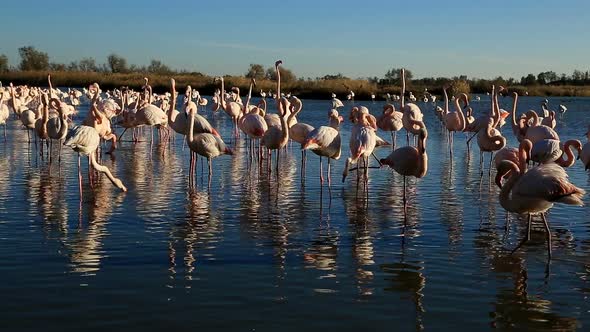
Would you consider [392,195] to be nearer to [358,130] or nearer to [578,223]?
[358,130]

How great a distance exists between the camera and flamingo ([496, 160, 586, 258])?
20.6ft

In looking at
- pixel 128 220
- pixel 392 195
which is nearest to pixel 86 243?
pixel 128 220

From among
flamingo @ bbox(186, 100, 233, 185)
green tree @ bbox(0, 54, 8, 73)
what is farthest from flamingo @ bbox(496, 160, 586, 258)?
green tree @ bbox(0, 54, 8, 73)

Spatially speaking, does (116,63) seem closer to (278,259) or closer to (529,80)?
(529,80)

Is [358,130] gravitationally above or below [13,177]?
above

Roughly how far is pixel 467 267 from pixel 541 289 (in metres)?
0.78

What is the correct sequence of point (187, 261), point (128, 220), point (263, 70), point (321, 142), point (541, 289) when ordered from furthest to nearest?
point (263, 70) < point (321, 142) < point (128, 220) < point (187, 261) < point (541, 289)

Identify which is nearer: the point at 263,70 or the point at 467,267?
the point at 467,267

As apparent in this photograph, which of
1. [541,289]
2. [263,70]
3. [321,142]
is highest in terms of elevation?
[263,70]

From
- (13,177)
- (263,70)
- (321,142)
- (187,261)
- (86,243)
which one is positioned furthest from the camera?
(263,70)

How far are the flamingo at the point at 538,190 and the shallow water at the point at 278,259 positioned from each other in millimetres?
571

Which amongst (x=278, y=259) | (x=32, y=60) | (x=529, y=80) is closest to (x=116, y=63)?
(x=32, y=60)

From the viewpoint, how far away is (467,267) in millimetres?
6484

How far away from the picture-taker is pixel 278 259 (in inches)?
261
